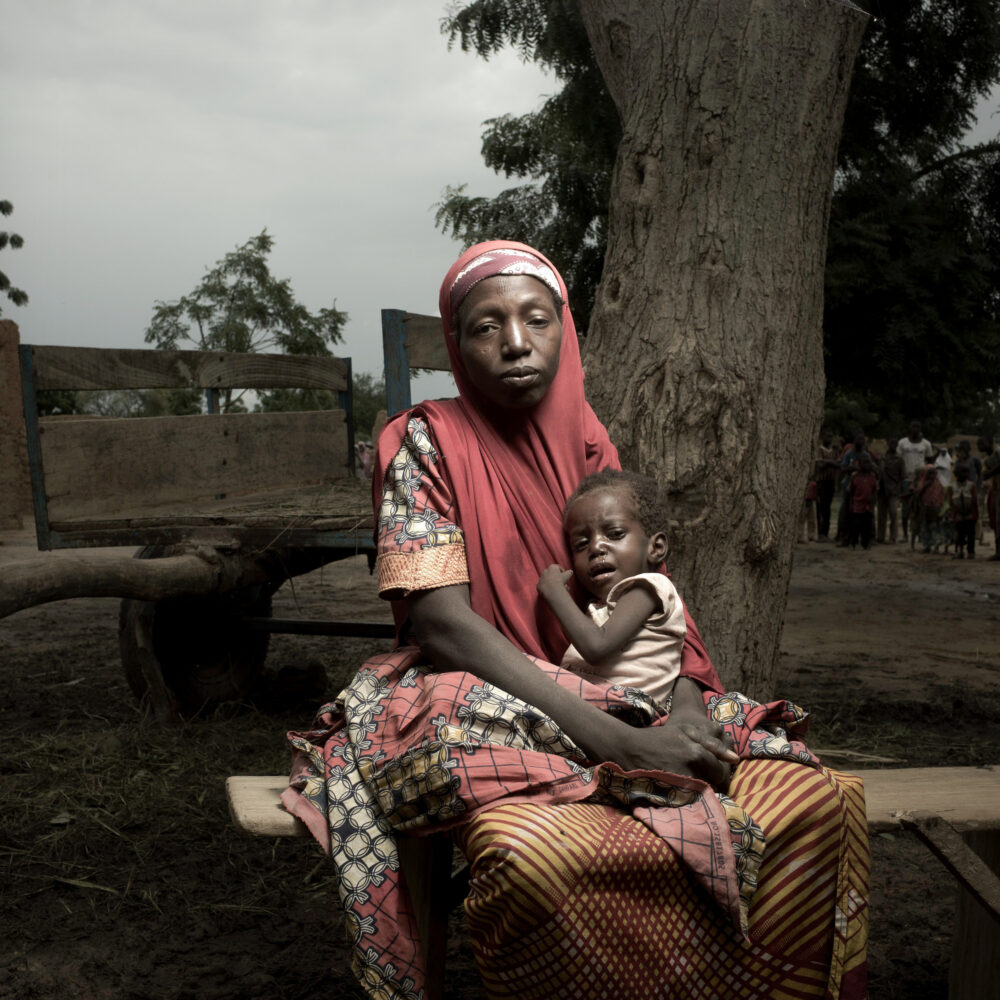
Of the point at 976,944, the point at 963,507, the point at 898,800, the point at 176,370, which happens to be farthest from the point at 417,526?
the point at 963,507

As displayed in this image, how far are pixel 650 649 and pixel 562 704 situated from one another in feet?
1.00

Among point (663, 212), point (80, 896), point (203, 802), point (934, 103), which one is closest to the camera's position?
point (80, 896)

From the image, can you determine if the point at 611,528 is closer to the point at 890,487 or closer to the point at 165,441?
the point at 165,441

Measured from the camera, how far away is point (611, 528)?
2199 millimetres

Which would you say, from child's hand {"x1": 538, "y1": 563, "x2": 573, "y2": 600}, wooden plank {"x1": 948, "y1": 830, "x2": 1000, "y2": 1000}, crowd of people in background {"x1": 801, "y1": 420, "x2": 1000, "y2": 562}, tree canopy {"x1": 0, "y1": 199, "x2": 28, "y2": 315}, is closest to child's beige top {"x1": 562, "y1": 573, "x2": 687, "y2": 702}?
child's hand {"x1": 538, "y1": 563, "x2": 573, "y2": 600}

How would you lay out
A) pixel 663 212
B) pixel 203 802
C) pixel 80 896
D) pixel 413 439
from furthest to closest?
pixel 203 802 → pixel 663 212 → pixel 80 896 → pixel 413 439

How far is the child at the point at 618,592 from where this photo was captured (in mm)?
2096

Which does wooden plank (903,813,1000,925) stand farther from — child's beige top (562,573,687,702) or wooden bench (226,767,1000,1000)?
child's beige top (562,573,687,702)

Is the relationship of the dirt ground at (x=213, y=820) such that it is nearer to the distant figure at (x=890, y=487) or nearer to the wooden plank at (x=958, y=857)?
the wooden plank at (x=958, y=857)

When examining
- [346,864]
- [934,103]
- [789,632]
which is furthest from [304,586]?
[346,864]

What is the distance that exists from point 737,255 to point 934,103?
7.33 metres

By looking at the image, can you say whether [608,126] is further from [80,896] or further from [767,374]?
[80,896]

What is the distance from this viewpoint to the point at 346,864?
1.91 meters

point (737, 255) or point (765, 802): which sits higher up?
point (737, 255)
